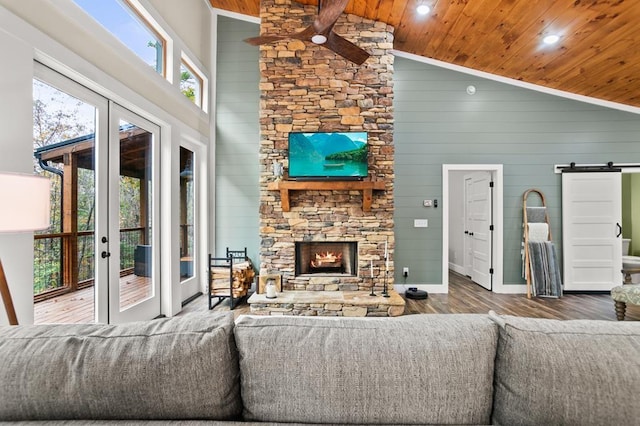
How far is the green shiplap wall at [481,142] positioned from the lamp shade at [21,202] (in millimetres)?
4212

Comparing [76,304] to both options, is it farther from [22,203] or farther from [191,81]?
[191,81]

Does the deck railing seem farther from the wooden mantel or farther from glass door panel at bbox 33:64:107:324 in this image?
the wooden mantel

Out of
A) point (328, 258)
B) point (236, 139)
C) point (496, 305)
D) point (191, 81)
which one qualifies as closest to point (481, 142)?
point (496, 305)

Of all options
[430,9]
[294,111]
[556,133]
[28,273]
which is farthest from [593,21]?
[28,273]

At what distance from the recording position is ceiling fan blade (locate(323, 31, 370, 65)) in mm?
2889

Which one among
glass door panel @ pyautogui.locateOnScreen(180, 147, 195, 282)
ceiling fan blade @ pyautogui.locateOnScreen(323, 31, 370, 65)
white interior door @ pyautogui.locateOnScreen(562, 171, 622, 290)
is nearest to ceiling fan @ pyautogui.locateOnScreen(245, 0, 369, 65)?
ceiling fan blade @ pyautogui.locateOnScreen(323, 31, 370, 65)

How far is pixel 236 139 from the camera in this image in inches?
193

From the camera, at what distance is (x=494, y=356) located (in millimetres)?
882

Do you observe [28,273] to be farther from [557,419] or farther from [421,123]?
[421,123]

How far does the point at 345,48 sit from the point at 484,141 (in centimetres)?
293

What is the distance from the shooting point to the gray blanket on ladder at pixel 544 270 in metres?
4.52

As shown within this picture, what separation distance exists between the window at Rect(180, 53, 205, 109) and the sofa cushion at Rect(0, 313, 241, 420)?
398 centimetres

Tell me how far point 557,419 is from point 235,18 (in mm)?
5766

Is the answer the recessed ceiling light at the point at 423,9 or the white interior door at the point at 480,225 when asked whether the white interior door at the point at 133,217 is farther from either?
the white interior door at the point at 480,225
